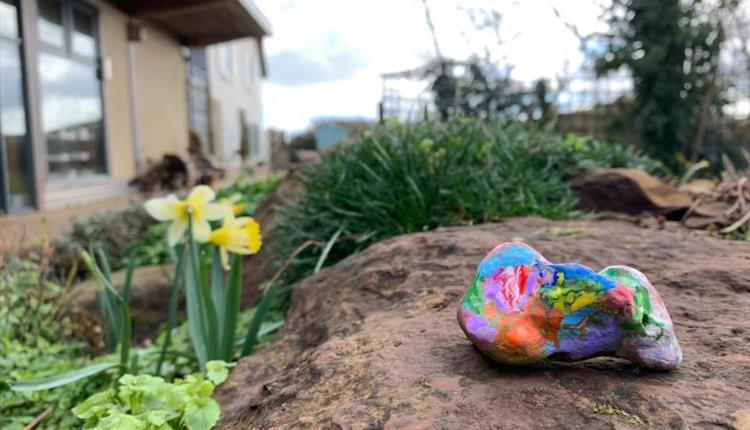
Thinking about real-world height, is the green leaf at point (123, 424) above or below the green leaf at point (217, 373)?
above

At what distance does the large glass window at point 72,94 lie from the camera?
7.03 m

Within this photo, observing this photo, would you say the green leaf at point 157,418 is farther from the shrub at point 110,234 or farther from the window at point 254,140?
the window at point 254,140

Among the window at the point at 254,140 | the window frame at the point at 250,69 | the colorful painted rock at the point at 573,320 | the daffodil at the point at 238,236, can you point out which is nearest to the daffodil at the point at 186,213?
the daffodil at the point at 238,236

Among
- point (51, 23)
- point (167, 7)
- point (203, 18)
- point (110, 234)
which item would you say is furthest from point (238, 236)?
point (203, 18)

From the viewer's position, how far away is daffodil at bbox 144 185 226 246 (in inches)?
73.7

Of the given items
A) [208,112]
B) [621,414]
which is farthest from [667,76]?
[621,414]

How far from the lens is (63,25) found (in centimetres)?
746

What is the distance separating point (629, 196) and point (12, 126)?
19.9ft

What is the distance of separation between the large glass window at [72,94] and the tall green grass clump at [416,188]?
522 centimetres

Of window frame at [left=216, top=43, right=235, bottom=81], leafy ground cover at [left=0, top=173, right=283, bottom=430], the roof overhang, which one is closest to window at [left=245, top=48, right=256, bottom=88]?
window frame at [left=216, top=43, right=235, bottom=81]

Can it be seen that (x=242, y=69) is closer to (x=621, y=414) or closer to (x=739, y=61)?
(x=739, y=61)

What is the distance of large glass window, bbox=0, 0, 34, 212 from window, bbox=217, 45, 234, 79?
1107 cm

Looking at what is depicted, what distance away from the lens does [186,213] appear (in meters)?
1.88

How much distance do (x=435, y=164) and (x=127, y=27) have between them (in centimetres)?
844
